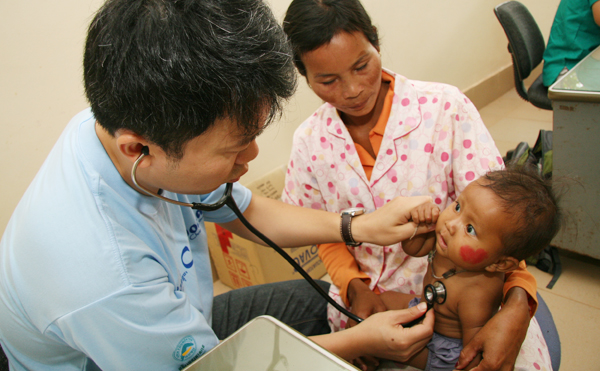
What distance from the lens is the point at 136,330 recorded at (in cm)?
73

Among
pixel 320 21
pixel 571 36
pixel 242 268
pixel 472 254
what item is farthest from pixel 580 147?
pixel 242 268

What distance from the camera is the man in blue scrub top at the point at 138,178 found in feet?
2.06

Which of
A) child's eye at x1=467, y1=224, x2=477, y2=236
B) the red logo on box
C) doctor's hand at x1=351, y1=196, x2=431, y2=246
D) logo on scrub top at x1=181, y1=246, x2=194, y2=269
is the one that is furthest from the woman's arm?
the red logo on box

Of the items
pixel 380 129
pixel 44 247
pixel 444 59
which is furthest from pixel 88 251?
pixel 444 59

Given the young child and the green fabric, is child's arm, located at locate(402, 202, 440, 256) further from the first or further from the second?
the green fabric

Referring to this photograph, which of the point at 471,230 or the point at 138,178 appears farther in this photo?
the point at 471,230

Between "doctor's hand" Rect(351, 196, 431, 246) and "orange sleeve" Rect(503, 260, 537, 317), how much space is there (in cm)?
23

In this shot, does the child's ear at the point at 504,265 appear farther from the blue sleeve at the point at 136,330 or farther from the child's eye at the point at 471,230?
the blue sleeve at the point at 136,330

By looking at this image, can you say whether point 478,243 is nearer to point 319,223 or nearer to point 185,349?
point 319,223

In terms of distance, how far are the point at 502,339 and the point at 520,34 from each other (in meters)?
2.04

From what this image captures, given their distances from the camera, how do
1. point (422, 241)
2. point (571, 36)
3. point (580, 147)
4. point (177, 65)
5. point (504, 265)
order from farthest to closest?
point (571, 36) < point (580, 147) < point (422, 241) < point (504, 265) < point (177, 65)

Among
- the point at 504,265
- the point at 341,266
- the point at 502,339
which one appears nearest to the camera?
the point at 502,339

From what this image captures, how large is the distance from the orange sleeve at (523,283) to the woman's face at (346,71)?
0.60 metres

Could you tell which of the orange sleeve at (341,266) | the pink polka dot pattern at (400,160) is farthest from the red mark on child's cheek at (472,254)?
the orange sleeve at (341,266)
